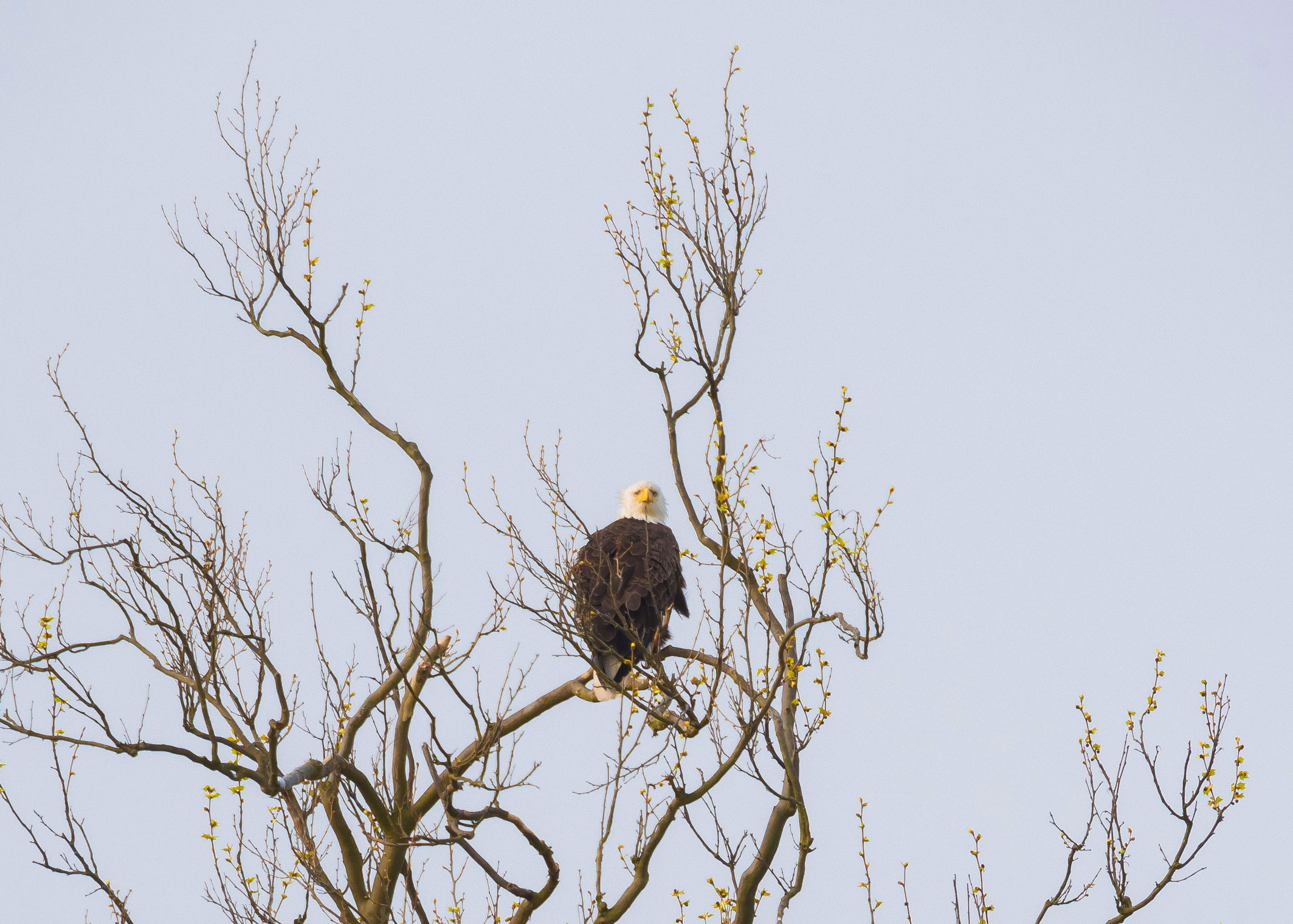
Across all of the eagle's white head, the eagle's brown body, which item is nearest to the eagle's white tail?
the eagle's brown body

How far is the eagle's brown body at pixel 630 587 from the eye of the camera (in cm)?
614

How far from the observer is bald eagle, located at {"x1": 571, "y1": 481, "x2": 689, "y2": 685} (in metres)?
6.09

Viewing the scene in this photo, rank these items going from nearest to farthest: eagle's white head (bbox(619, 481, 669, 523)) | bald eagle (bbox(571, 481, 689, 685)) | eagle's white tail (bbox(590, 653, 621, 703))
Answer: eagle's white tail (bbox(590, 653, 621, 703))
bald eagle (bbox(571, 481, 689, 685))
eagle's white head (bbox(619, 481, 669, 523))

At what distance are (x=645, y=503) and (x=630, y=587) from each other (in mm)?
1560

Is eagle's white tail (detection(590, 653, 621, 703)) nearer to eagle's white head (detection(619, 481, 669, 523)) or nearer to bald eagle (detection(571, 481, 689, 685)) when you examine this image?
bald eagle (detection(571, 481, 689, 685))

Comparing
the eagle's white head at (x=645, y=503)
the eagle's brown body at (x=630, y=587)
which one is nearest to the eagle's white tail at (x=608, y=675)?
the eagle's brown body at (x=630, y=587)

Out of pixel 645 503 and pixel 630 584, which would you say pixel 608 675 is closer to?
pixel 630 584

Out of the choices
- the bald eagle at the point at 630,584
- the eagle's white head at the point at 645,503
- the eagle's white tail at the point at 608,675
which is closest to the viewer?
the eagle's white tail at the point at 608,675

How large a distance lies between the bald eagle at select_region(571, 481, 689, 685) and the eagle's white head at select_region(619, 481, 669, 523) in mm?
584

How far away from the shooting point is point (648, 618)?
6.59m

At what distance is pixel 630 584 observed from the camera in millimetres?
6594

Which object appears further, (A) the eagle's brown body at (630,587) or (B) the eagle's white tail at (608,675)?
(A) the eagle's brown body at (630,587)

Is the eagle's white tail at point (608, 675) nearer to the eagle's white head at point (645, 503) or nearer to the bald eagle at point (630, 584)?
the bald eagle at point (630, 584)

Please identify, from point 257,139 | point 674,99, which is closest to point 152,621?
point 257,139
